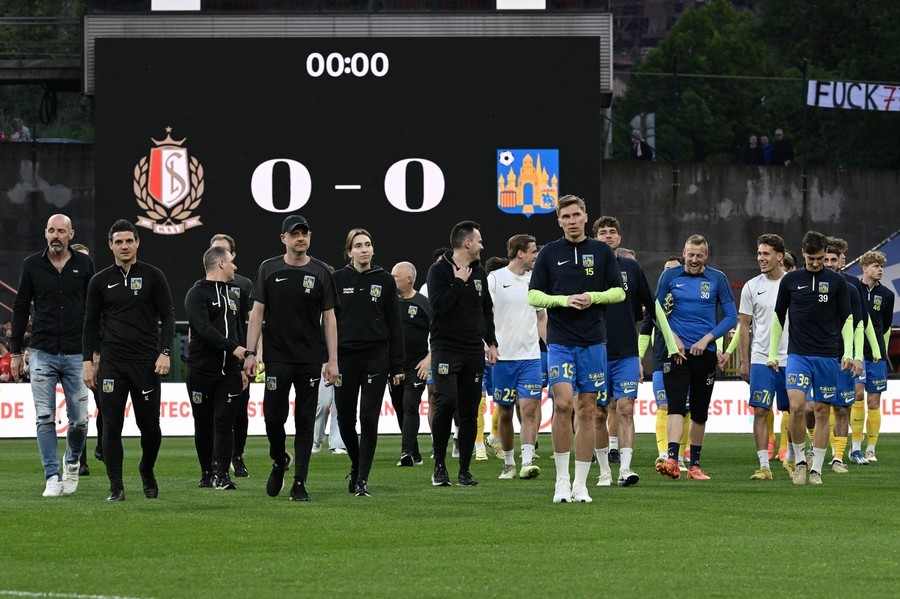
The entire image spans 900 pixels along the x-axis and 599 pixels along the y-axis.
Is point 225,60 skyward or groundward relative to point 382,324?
Answer: skyward

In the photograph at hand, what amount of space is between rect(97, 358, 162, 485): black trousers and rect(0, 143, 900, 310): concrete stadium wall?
23093mm

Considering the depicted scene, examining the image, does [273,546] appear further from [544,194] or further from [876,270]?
[544,194]

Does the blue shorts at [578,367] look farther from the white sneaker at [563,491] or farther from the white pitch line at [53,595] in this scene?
the white pitch line at [53,595]

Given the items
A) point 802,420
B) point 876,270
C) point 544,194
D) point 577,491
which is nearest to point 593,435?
point 577,491

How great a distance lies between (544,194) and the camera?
85.4 ft

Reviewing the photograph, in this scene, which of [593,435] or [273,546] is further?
[593,435]

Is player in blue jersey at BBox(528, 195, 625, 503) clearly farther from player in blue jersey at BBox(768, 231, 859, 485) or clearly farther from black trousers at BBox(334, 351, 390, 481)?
player in blue jersey at BBox(768, 231, 859, 485)

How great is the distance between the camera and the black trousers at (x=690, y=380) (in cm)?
1446

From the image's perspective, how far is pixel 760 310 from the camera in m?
15.4

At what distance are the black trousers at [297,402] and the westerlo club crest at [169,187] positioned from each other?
564 inches

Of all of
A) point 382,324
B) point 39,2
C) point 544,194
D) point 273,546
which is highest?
point 39,2

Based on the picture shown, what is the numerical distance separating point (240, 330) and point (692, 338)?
3958mm

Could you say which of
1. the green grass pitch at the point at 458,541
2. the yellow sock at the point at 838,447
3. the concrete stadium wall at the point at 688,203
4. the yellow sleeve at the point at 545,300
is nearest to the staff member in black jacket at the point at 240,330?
the green grass pitch at the point at 458,541

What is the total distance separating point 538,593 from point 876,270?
11289mm
